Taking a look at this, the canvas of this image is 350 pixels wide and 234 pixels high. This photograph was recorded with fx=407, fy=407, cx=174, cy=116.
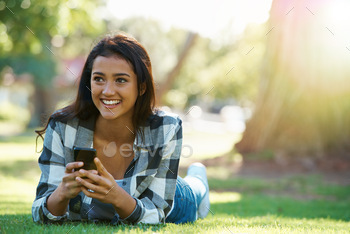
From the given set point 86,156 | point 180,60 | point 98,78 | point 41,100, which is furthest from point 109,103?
point 41,100

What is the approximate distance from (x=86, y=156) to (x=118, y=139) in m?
0.82

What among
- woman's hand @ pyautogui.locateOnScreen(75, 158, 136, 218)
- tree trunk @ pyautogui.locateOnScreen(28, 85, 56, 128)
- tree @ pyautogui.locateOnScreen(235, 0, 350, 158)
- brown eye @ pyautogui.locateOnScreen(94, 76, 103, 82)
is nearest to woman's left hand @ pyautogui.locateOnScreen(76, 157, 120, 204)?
woman's hand @ pyautogui.locateOnScreen(75, 158, 136, 218)

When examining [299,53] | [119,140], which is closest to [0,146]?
[299,53]

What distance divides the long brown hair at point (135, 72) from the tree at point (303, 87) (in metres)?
6.69

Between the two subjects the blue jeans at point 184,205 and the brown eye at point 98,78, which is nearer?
the brown eye at point 98,78

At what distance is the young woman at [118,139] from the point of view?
3.02m

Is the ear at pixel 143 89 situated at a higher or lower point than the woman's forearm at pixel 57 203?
higher

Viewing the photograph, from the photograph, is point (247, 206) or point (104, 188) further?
point (247, 206)

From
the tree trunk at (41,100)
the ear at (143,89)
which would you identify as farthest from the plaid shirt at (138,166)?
the tree trunk at (41,100)

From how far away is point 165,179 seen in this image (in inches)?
127

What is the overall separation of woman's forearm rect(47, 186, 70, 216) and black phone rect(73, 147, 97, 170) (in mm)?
309

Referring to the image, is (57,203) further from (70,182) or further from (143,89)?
(143,89)

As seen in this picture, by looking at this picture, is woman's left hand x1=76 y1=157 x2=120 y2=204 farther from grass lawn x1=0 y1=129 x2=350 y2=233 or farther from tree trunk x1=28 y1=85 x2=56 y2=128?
tree trunk x1=28 y1=85 x2=56 y2=128

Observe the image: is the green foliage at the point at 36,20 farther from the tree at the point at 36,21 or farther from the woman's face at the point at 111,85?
the woman's face at the point at 111,85
